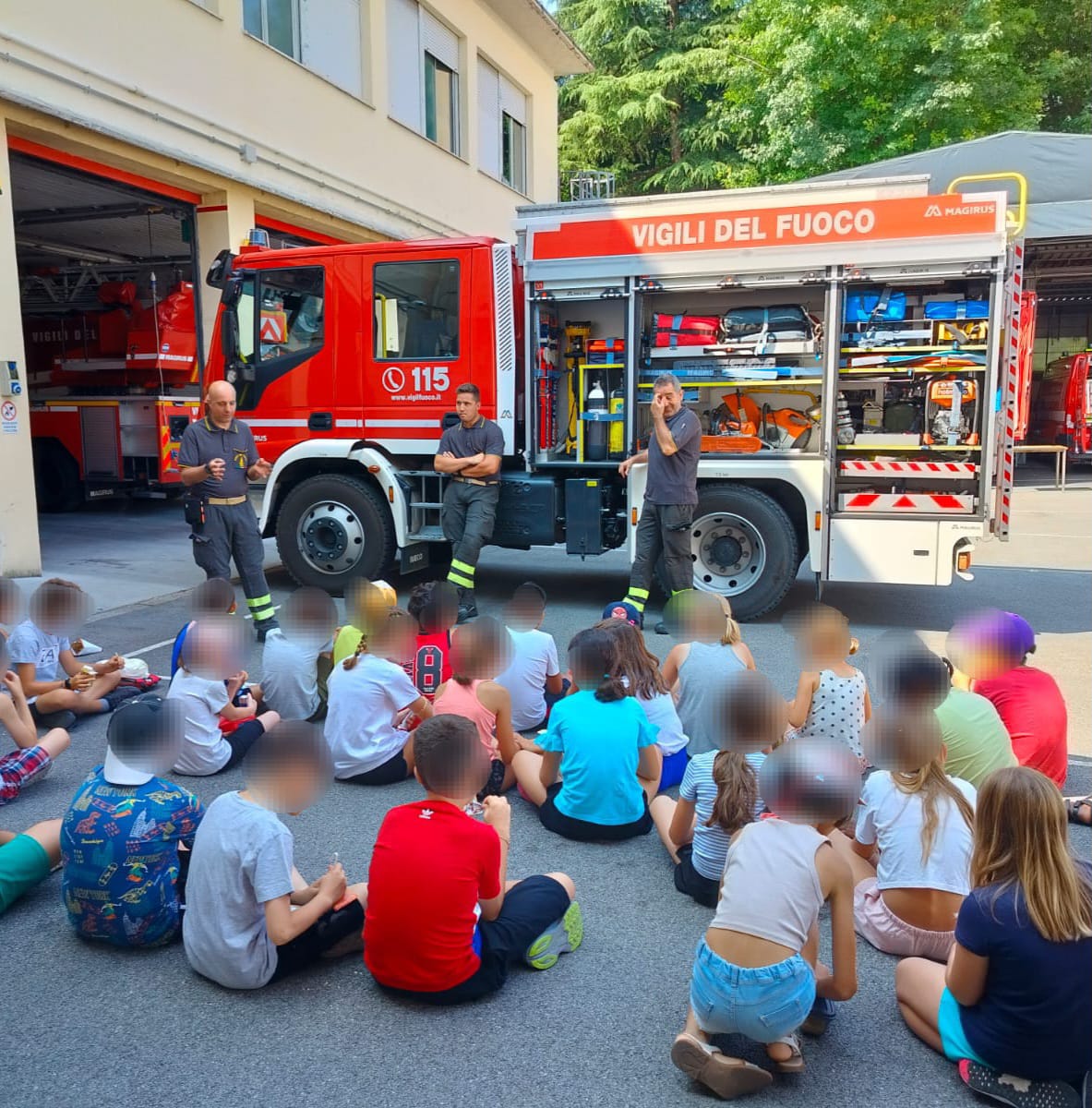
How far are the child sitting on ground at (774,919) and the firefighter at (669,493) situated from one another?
453 centimetres

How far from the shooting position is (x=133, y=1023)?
2.88m

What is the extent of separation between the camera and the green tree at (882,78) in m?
17.0

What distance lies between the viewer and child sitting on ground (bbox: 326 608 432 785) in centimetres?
440

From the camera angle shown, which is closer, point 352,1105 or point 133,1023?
point 352,1105

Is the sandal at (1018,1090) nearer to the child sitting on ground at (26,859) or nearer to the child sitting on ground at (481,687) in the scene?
the child sitting on ground at (481,687)

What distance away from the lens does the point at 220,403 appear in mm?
6984

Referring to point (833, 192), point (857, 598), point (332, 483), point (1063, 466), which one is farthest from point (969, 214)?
point (1063, 466)

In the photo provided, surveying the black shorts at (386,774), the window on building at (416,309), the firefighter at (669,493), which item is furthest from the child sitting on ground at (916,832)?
the window on building at (416,309)

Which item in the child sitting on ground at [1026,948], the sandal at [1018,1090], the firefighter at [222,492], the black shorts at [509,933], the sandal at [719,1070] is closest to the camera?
the child sitting on ground at [1026,948]

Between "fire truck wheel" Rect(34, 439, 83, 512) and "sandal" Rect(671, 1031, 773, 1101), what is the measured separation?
547 inches

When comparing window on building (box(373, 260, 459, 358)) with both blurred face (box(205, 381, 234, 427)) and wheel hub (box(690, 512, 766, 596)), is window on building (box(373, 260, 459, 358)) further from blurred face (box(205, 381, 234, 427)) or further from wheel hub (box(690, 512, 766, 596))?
wheel hub (box(690, 512, 766, 596))

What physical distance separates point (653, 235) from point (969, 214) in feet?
7.27

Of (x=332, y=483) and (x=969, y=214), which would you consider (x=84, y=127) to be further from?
(x=969, y=214)

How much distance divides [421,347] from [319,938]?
5.87 metres
